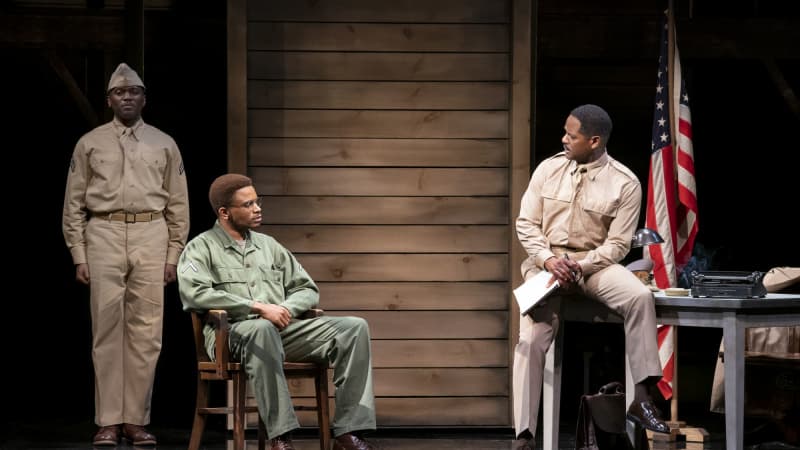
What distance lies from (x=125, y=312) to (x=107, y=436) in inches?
23.5

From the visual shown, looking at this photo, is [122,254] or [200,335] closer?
[200,335]

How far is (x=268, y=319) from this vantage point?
4.92 metres

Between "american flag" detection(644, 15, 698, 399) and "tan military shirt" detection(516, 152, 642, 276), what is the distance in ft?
3.50

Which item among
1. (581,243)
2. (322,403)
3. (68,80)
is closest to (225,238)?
(322,403)

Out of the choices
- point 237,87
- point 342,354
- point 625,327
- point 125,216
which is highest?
point 237,87

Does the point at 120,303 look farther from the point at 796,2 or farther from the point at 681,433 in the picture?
the point at 796,2

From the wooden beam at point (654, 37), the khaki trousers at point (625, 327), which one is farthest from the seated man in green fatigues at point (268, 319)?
the wooden beam at point (654, 37)

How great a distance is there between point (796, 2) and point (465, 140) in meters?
4.26

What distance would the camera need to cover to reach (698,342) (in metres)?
8.60

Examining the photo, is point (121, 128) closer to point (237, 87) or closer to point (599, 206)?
point (237, 87)

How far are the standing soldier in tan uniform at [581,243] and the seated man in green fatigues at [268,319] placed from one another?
68 cm

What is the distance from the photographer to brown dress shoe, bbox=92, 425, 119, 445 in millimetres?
5734

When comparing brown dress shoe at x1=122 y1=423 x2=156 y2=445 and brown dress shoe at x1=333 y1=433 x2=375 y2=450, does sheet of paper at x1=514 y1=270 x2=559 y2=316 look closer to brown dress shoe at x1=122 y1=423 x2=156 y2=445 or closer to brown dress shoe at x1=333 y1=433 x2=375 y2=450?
brown dress shoe at x1=333 y1=433 x2=375 y2=450

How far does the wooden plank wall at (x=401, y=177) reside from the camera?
6184 mm
